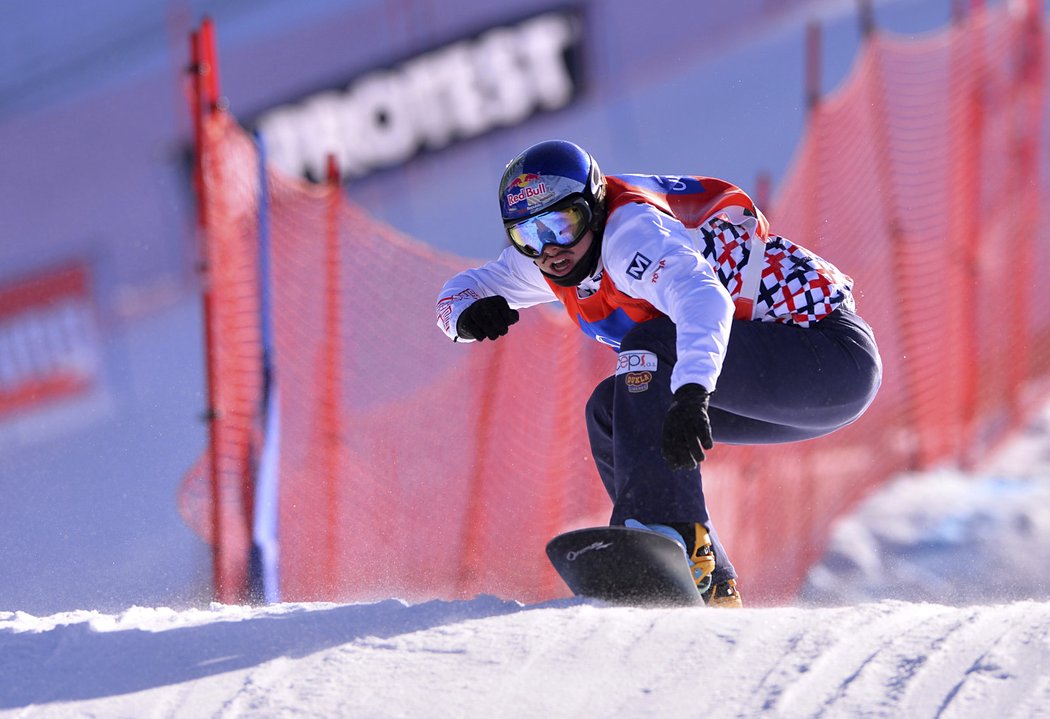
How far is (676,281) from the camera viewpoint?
2.94 meters

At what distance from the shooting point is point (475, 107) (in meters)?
13.4

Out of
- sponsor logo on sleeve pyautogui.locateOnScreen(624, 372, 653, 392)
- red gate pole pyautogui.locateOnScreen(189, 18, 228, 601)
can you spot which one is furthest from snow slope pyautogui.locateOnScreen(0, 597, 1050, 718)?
red gate pole pyautogui.locateOnScreen(189, 18, 228, 601)

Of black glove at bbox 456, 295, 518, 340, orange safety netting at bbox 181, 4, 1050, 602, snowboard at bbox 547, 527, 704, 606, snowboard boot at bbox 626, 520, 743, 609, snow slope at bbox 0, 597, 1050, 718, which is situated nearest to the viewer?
snow slope at bbox 0, 597, 1050, 718

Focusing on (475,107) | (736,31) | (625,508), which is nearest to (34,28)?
(475,107)

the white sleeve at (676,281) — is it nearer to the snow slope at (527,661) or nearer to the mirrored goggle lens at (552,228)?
the mirrored goggle lens at (552,228)

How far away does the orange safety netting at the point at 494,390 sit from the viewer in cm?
490

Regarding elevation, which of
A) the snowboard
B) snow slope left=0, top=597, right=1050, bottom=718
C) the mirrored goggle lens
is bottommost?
snow slope left=0, top=597, right=1050, bottom=718

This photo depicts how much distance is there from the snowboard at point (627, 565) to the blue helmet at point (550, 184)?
784 mm

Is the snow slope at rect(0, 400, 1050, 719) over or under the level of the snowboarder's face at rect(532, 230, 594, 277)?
under

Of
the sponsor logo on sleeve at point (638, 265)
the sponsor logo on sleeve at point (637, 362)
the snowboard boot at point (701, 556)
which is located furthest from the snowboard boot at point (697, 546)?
the sponsor logo on sleeve at point (638, 265)

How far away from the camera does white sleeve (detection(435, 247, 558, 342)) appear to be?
11.9ft

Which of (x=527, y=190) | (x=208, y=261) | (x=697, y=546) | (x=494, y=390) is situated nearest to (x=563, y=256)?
(x=527, y=190)

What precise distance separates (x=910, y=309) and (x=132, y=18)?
10.3 m

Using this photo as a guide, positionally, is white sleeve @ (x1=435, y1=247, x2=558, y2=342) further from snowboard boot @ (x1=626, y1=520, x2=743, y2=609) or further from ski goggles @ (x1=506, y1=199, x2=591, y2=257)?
snowboard boot @ (x1=626, y1=520, x2=743, y2=609)
